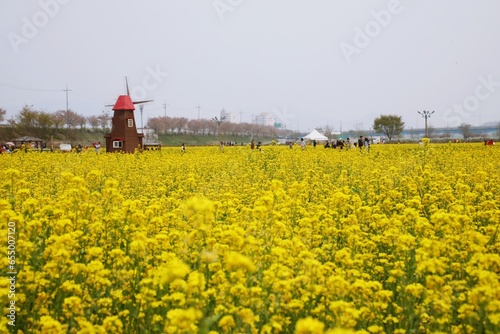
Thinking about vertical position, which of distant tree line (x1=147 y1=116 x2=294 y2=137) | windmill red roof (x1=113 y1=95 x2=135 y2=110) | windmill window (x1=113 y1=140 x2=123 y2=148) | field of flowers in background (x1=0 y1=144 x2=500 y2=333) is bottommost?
field of flowers in background (x1=0 y1=144 x2=500 y2=333)

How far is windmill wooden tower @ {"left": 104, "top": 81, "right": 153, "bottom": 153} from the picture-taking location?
35.1 meters

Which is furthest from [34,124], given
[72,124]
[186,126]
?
[186,126]

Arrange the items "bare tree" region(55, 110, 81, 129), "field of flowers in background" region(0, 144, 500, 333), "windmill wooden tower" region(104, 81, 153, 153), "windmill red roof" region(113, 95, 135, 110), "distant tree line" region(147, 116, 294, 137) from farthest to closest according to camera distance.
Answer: "distant tree line" region(147, 116, 294, 137) < "bare tree" region(55, 110, 81, 129) < "windmill red roof" region(113, 95, 135, 110) < "windmill wooden tower" region(104, 81, 153, 153) < "field of flowers in background" region(0, 144, 500, 333)

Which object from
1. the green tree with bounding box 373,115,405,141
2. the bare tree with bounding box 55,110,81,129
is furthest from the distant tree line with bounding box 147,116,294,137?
the green tree with bounding box 373,115,405,141

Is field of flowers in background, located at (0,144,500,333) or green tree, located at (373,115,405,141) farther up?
green tree, located at (373,115,405,141)

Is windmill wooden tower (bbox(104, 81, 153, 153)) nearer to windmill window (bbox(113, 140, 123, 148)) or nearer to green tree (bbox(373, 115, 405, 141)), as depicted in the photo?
windmill window (bbox(113, 140, 123, 148))

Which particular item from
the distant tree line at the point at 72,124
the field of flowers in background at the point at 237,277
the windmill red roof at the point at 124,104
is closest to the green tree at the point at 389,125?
the distant tree line at the point at 72,124

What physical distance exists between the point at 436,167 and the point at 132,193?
31.5 feet

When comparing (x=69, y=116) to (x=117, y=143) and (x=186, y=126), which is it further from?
(x=117, y=143)

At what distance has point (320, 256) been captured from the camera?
5.07 metres

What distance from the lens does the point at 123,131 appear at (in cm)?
3550

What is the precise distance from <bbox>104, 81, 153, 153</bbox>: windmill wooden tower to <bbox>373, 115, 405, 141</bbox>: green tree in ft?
250

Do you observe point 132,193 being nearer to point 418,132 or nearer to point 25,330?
point 25,330

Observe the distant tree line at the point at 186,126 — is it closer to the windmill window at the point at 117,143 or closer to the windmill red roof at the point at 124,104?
the windmill red roof at the point at 124,104
